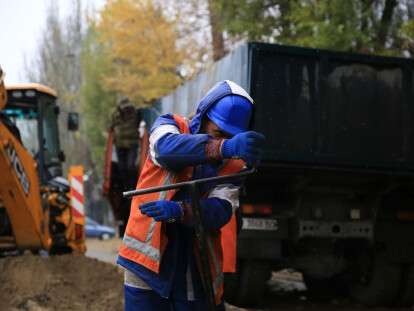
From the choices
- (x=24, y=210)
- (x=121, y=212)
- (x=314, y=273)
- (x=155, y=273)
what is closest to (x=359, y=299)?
(x=314, y=273)

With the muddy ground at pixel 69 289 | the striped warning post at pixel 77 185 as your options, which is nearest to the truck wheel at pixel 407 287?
the muddy ground at pixel 69 289

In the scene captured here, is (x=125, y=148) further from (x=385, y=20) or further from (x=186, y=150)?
(x=186, y=150)

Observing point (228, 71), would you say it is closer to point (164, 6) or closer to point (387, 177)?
point (387, 177)

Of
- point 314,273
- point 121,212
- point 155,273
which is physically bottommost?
point 121,212

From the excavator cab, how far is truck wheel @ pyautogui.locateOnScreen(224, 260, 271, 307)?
320 cm

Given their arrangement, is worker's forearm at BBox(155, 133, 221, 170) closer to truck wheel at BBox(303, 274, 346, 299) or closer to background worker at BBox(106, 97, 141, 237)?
truck wheel at BBox(303, 274, 346, 299)

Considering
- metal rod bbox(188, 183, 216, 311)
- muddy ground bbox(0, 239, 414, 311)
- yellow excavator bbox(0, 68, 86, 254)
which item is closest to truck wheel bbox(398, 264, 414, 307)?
muddy ground bbox(0, 239, 414, 311)

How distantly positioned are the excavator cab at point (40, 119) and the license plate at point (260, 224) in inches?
132

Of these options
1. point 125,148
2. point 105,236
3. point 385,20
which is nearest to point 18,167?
point 125,148

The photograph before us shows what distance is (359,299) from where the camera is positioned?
866 cm

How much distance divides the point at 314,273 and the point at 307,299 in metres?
1.53

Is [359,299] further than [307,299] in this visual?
No

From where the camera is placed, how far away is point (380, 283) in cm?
834

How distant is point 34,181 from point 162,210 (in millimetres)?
5862
